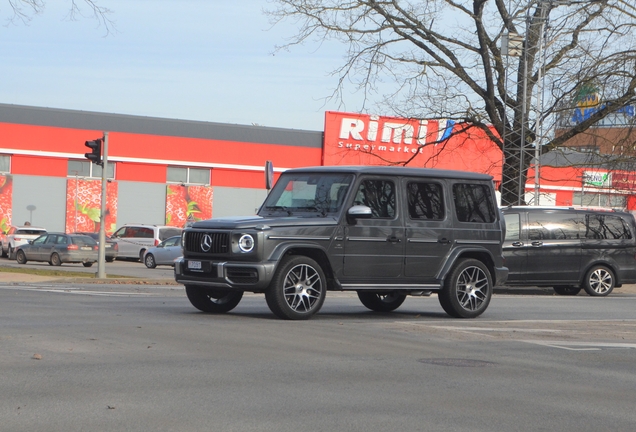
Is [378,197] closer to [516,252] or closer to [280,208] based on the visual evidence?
[280,208]

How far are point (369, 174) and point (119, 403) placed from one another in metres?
7.28

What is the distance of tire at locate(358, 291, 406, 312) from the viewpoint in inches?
604

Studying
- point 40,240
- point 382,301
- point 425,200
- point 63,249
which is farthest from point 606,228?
point 40,240

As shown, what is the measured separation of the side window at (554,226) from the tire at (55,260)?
68.6 feet

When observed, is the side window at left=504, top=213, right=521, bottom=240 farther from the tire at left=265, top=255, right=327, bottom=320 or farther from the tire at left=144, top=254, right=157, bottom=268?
the tire at left=144, top=254, right=157, bottom=268

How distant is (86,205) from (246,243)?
42.4m

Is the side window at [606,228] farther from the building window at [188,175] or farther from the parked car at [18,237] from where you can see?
the building window at [188,175]

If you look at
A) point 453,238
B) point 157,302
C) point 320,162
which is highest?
point 320,162

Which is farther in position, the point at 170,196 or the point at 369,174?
the point at 170,196

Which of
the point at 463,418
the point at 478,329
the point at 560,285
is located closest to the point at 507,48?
the point at 560,285

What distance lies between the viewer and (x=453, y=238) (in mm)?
14141

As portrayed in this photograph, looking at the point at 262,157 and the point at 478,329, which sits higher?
the point at 262,157

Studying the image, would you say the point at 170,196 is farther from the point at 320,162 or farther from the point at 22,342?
the point at 22,342

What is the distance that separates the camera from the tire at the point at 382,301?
50.4 feet
